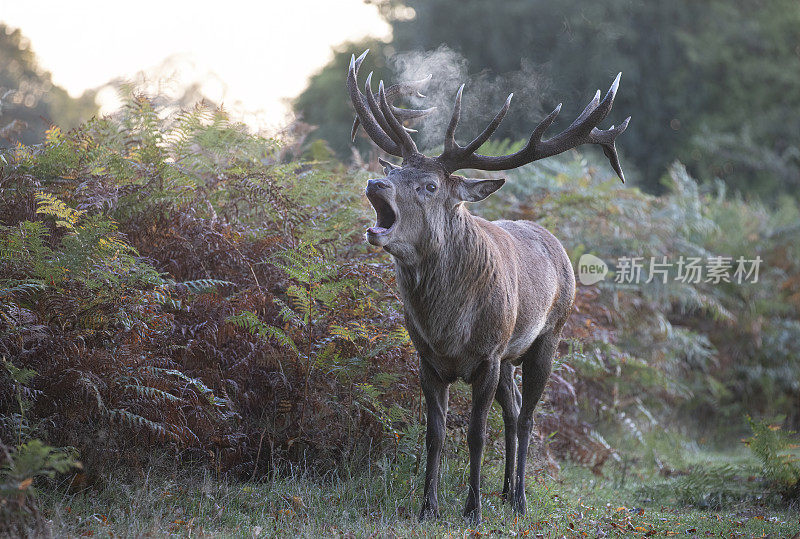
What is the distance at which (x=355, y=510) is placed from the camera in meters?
5.06

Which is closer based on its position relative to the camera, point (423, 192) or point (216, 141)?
point (423, 192)

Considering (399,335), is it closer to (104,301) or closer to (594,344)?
(104,301)

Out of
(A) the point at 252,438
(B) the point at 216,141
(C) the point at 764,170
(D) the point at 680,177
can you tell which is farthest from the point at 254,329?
(C) the point at 764,170

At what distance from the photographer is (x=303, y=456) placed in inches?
225

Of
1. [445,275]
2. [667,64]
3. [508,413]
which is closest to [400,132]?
[445,275]

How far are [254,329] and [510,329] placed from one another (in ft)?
5.92

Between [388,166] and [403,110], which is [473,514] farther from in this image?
[403,110]

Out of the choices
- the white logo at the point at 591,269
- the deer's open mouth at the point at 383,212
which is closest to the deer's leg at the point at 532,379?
the deer's open mouth at the point at 383,212

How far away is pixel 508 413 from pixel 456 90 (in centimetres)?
335

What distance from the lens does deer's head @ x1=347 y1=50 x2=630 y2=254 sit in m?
4.78

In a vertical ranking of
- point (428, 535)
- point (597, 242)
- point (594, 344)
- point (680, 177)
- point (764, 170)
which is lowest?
point (428, 535)

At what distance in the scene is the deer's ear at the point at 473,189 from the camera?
5.05 m

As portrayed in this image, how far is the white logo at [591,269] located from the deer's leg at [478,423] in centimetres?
417

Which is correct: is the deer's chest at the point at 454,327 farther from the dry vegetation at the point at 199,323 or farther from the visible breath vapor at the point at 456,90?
the visible breath vapor at the point at 456,90
